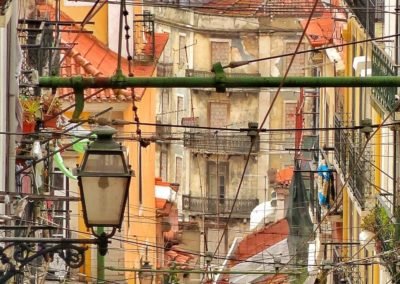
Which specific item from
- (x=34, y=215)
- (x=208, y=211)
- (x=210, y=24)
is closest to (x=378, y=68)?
(x=34, y=215)

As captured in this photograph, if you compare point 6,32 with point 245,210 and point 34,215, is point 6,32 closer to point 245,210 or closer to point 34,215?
point 34,215

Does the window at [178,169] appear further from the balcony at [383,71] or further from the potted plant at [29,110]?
the potted plant at [29,110]

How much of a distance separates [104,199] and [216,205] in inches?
2363

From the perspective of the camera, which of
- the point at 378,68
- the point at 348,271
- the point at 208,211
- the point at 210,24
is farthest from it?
the point at 210,24

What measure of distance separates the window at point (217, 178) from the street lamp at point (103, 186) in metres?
61.5

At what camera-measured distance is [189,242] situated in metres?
62.8

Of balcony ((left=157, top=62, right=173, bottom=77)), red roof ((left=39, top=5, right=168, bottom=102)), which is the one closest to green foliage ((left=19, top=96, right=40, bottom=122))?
red roof ((left=39, top=5, right=168, bottom=102))

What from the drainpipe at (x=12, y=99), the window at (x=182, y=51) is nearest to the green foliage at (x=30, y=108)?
the drainpipe at (x=12, y=99)

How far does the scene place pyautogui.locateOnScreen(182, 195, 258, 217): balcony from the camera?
7125 cm

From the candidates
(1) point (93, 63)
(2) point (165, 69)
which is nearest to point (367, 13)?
(1) point (93, 63)

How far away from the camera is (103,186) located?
495 inches

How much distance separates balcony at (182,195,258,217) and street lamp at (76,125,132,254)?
57.8 m

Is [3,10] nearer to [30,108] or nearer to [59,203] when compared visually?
[30,108]

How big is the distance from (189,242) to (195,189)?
35.4ft
